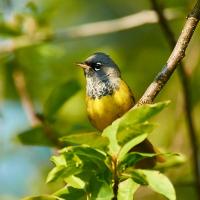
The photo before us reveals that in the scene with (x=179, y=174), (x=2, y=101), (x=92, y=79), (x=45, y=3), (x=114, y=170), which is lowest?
(x=114, y=170)

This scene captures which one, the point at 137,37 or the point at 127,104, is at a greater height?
the point at 137,37

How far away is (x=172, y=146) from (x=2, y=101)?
158 cm

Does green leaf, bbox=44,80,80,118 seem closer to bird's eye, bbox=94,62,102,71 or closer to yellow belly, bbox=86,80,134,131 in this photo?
yellow belly, bbox=86,80,134,131

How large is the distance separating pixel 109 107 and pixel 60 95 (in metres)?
0.72

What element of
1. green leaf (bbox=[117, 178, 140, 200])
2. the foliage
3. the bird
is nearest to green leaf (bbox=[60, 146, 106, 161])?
the foliage

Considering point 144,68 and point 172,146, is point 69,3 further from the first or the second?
point 172,146

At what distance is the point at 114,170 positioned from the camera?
2.26 m

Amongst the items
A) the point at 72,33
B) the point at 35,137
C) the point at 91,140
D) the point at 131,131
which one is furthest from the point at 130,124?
the point at 72,33

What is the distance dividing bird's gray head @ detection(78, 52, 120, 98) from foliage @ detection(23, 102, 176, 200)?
6.31 feet

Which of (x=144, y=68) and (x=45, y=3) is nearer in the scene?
(x=45, y=3)

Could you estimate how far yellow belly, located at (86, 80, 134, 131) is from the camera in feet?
13.3

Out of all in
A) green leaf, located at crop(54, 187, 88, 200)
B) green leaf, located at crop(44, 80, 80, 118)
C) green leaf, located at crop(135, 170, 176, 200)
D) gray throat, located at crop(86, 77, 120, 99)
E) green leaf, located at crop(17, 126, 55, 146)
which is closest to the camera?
green leaf, located at crop(135, 170, 176, 200)

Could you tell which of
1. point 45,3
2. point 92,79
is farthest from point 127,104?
point 45,3

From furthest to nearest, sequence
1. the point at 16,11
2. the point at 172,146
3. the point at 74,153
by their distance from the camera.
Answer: the point at 172,146 → the point at 16,11 → the point at 74,153
